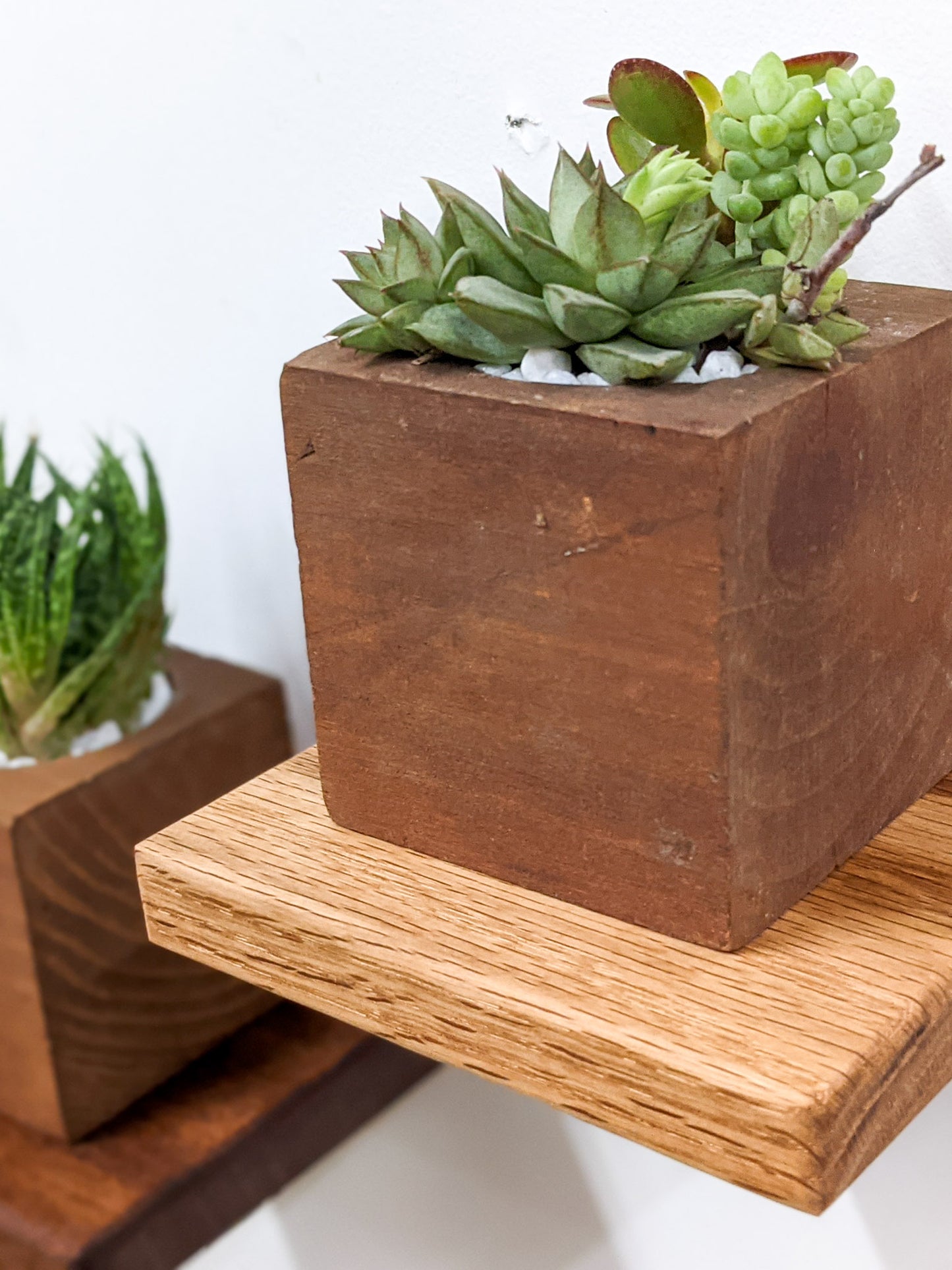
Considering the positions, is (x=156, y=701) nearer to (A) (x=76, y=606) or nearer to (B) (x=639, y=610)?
(A) (x=76, y=606)

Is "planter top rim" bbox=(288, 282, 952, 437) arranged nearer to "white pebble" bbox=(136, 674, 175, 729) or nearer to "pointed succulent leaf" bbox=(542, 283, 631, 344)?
"pointed succulent leaf" bbox=(542, 283, 631, 344)

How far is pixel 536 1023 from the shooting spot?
390mm

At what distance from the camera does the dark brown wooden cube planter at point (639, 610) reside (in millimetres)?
373

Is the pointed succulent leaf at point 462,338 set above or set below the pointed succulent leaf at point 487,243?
below

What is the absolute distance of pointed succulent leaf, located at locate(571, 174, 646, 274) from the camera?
378 mm

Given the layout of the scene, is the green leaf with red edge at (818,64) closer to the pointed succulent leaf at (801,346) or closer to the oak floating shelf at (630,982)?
the pointed succulent leaf at (801,346)

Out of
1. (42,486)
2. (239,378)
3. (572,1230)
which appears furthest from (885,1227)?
(42,486)

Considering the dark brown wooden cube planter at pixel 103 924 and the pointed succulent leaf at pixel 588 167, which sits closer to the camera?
the pointed succulent leaf at pixel 588 167

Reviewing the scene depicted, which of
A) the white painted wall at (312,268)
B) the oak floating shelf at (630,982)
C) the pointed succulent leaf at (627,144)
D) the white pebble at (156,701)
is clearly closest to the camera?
the oak floating shelf at (630,982)

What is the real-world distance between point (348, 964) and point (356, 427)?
0.54ft

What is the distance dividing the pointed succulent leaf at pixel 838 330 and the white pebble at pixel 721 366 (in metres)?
0.02

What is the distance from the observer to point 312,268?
72cm

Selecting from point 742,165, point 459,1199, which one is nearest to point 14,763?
point 459,1199

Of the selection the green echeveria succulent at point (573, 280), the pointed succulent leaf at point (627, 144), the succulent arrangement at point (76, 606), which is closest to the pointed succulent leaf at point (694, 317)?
the green echeveria succulent at point (573, 280)
